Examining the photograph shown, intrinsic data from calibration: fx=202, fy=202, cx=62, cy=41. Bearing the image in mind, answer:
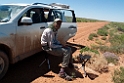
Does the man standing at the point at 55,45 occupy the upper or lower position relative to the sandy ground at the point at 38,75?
upper

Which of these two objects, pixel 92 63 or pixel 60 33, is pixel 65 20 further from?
pixel 92 63

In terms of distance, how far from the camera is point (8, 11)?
5.42 meters

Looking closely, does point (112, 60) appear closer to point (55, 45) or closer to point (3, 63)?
point (55, 45)

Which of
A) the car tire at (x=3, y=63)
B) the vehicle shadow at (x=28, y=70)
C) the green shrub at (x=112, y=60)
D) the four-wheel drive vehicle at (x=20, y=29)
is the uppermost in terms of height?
the four-wheel drive vehicle at (x=20, y=29)

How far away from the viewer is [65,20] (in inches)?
305

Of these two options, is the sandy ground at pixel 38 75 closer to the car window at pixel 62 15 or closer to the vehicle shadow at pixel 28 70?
the vehicle shadow at pixel 28 70

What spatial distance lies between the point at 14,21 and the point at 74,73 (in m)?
2.33

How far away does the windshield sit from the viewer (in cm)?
513

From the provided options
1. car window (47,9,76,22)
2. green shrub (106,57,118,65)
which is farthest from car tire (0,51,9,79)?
green shrub (106,57,118,65)

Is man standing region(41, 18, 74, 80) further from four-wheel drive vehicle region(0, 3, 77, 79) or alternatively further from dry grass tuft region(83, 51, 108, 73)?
dry grass tuft region(83, 51, 108, 73)

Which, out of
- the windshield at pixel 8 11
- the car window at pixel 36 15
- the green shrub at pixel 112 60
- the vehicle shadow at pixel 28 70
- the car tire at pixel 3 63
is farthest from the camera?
the green shrub at pixel 112 60

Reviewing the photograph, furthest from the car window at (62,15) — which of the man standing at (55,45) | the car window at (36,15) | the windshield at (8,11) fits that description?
the windshield at (8,11)

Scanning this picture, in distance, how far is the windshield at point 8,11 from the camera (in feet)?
16.8

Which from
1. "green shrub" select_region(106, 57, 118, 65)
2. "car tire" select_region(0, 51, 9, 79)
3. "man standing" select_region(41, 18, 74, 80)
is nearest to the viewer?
"car tire" select_region(0, 51, 9, 79)
